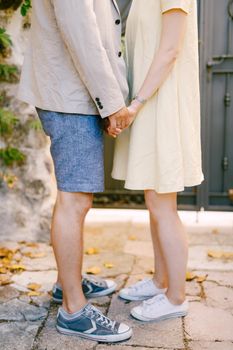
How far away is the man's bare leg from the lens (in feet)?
6.40

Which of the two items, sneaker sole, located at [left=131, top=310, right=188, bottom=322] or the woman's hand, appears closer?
the woman's hand

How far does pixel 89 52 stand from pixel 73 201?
59 centimetres

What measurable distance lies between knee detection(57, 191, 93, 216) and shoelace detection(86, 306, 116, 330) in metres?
0.42

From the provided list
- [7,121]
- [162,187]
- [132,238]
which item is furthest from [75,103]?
[132,238]

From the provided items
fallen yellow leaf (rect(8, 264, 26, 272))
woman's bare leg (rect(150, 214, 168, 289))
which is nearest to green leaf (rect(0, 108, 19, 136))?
fallen yellow leaf (rect(8, 264, 26, 272))

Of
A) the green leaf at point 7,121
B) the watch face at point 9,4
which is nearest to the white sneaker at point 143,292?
the green leaf at point 7,121

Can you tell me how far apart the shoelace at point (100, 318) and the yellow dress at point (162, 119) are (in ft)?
1.79

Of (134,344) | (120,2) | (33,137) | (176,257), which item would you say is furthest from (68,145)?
(120,2)

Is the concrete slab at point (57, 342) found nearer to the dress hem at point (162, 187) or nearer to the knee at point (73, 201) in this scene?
the knee at point (73, 201)

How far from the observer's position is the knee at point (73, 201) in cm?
194

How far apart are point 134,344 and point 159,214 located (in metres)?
0.54

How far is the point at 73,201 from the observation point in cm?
195

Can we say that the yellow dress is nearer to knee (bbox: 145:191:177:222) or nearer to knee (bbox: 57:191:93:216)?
knee (bbox: 145:191:177:222)

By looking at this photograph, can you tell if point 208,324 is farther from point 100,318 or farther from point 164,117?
point 164,117
